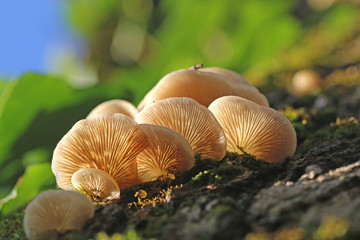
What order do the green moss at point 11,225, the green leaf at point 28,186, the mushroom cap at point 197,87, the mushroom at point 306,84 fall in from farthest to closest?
the mushroom at point 306,84, the green leaf at point 28,186, the mushroom cap at point 197,87, the green moss at point 11,225

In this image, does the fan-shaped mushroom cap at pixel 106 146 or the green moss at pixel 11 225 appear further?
the green moss at pixel 11 225

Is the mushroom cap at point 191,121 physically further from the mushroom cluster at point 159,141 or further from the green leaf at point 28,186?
the green leaf at point 28,186

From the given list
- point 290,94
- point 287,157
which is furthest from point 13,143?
point 290,94

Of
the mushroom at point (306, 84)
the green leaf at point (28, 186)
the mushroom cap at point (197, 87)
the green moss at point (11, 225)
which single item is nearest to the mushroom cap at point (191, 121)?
the mushroom cap at point (197, 87)

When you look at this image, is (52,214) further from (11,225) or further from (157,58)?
(157,58)

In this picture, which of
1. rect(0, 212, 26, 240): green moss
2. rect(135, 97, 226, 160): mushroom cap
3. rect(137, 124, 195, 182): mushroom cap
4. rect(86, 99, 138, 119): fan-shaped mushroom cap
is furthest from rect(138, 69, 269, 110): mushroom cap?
rect(0, 212, 26, 240): green moss

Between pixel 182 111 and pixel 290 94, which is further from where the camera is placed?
pixel 290 94

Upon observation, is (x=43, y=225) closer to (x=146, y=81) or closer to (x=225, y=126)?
(x=225, y=126)

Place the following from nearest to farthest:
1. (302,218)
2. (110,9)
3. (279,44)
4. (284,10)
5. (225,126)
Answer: (302,218) < (225,126) < (279,44) < (284,10) < (110,9)
